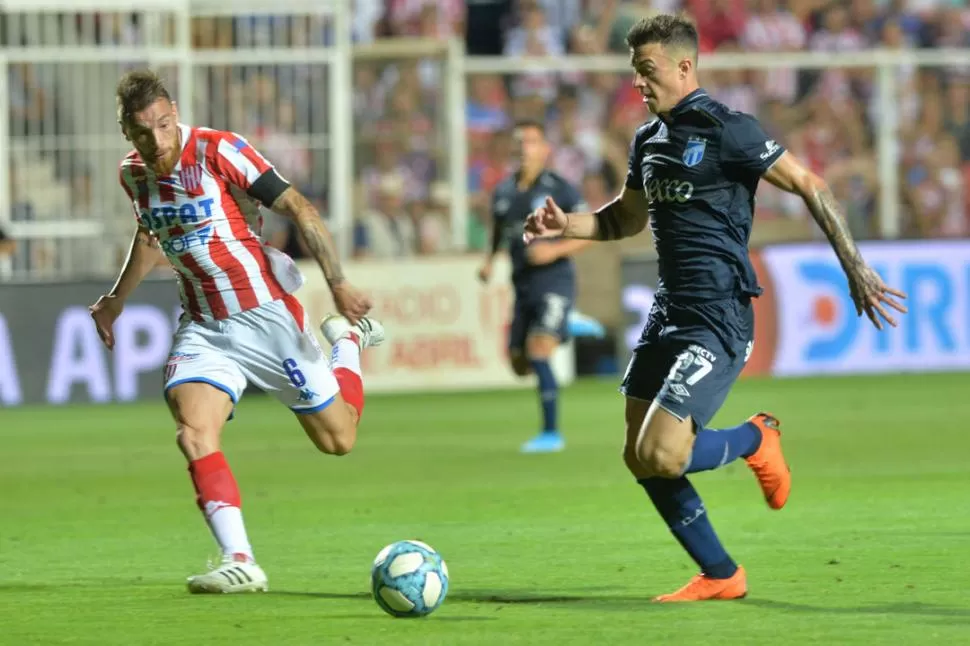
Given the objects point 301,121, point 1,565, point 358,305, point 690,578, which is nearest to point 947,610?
Answer: point 690,578

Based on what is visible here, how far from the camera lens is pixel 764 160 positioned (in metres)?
6.80

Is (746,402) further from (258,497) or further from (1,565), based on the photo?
(1,565)

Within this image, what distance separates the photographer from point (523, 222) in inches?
535

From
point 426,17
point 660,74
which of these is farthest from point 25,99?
point 660,74

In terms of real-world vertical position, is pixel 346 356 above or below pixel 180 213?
below


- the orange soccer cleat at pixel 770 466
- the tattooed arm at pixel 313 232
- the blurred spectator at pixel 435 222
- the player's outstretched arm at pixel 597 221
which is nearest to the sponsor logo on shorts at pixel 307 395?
the tattooed arm at pixel 313 232

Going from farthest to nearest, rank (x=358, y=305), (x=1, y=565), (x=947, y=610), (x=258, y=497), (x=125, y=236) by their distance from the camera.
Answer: (x=125, y=236)
(x=258, y=497)
(x=1, y=565)
(x=358, y=305)
(x=947, y=610)

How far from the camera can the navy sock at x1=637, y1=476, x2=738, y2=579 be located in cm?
694

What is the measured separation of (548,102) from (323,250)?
13621 mm

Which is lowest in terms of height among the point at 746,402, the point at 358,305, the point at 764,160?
the point at 746,402

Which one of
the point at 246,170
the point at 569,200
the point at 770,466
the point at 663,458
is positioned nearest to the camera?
the point at 663,458

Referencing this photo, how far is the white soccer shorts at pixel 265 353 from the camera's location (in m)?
7.90

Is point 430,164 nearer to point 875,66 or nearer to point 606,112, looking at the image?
point 606,112

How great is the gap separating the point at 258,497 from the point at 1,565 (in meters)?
2.76
